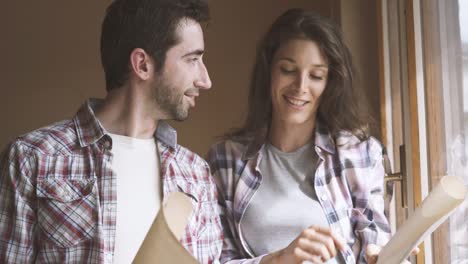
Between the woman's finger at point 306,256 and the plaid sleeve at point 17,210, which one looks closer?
the woman's finger at point 306,256

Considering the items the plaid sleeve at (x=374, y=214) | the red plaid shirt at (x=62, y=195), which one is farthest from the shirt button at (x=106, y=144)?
the plaid sleeve at (x=374, y=214)

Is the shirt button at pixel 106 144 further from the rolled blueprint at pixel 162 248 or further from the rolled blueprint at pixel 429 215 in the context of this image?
the rolled blueprint at pixel 162 248

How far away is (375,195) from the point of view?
1364 millimetres

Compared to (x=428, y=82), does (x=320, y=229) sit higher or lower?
lower

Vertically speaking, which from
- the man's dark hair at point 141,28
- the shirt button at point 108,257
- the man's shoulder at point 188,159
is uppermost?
the man's dark hair at point 141,28

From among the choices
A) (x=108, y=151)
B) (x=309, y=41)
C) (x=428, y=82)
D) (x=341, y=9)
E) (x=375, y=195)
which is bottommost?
(x=375, y=195)

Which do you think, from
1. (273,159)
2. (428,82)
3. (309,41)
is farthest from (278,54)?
(428,82)

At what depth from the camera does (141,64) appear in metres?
1.36

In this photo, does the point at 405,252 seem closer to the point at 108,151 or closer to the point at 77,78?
the point at 108,151

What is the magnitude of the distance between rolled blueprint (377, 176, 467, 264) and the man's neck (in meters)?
0.79

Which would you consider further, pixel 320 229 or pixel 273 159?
pixel 273 159

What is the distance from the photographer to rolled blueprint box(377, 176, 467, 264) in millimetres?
501

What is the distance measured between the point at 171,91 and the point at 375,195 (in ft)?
1.70

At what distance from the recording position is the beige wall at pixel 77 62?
3.05m
